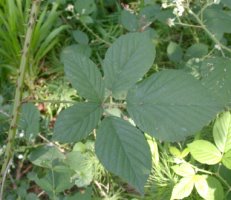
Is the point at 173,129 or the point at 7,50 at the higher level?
the point at 173,129

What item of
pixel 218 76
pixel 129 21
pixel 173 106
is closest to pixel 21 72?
pixel 173 106

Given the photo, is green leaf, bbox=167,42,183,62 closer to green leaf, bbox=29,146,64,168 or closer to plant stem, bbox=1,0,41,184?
green leaf, bbox=29,146,64,168

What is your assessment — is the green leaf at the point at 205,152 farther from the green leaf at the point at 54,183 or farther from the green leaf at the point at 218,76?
the green leaf at the point at 54,183

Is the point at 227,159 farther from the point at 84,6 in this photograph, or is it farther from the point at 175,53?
the point at 84,6

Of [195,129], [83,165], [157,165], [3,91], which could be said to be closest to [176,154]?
[157,165]

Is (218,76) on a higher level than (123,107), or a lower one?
lower

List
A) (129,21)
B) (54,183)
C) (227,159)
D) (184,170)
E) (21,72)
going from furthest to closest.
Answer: (129,21) → (184,170) → (227,159) → (54,183) → (21,72)

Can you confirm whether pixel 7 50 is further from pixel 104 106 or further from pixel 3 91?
pixel 104 106
